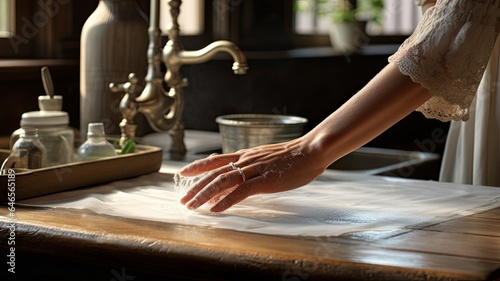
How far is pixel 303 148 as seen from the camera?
1.46 metres

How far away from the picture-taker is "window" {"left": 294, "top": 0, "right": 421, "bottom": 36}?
454cm

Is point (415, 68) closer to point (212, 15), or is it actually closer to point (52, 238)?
point (52, 238)

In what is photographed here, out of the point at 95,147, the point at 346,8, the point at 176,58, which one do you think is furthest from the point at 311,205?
the point at 346,8

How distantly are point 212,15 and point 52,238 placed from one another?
2117 millimetres

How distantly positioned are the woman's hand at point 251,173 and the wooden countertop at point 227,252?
0.41 feet

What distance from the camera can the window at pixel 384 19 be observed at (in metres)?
4.54

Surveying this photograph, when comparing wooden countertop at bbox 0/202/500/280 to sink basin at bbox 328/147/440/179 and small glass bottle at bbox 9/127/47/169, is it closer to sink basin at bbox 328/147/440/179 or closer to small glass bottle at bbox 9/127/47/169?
small glass bottle at bbox 9/127/47/169

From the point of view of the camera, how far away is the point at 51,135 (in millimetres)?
1692

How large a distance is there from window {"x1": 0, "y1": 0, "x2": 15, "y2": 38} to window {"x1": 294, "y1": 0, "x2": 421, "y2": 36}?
194 cm

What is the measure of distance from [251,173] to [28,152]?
421 mm

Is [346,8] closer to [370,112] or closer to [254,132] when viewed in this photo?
[254,132]

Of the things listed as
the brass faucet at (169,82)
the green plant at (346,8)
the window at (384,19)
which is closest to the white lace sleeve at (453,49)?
the brass faucet at (169,82)

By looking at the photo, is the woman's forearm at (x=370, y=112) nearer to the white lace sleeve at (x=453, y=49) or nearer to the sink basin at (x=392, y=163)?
the white lace sleeve at (x=453, y=49)

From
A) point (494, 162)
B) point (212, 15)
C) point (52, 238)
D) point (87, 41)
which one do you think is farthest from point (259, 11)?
point (52, 238)
